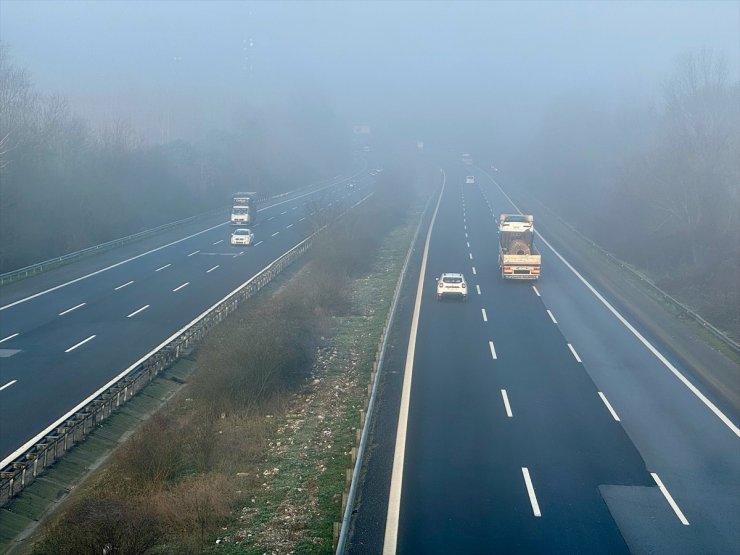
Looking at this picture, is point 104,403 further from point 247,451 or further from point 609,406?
point 609,406

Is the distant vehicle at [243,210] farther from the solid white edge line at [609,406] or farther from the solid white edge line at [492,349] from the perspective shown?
the solid white edge line at [609,406]

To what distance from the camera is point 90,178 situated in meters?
64.8

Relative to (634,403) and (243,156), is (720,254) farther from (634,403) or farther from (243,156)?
(243,156)

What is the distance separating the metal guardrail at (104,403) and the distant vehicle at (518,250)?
14.5 meters

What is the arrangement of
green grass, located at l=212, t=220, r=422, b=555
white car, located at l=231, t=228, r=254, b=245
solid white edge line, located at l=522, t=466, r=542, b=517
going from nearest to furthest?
green grass, located at l=212, t=220, r=422, b=555 → solid white edge line, located at l=522, t=466, r=542, b=517 → white car, located at l=231, t=228, r=254, b=245

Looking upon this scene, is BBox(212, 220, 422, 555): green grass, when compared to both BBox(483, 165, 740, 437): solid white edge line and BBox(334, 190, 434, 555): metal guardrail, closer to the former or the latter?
BBox(334, 190, 434, 555): metal guardrail

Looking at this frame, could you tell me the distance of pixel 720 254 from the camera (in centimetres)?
4894

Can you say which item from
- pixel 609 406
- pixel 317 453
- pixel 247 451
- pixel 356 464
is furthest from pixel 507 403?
pixel 247 451

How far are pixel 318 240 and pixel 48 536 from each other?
3894 cm

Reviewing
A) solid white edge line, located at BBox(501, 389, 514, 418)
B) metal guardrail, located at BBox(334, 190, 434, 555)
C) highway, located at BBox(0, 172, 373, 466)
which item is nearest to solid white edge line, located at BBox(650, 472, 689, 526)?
solid white edge line, located at BBox(501, 389, 514, 418)

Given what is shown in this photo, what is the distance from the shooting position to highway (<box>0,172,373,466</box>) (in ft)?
78.6

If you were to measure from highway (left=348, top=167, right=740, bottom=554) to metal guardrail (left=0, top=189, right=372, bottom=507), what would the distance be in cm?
801

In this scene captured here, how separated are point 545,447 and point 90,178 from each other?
181 ft

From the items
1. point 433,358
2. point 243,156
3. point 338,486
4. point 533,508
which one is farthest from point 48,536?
point 243,156
